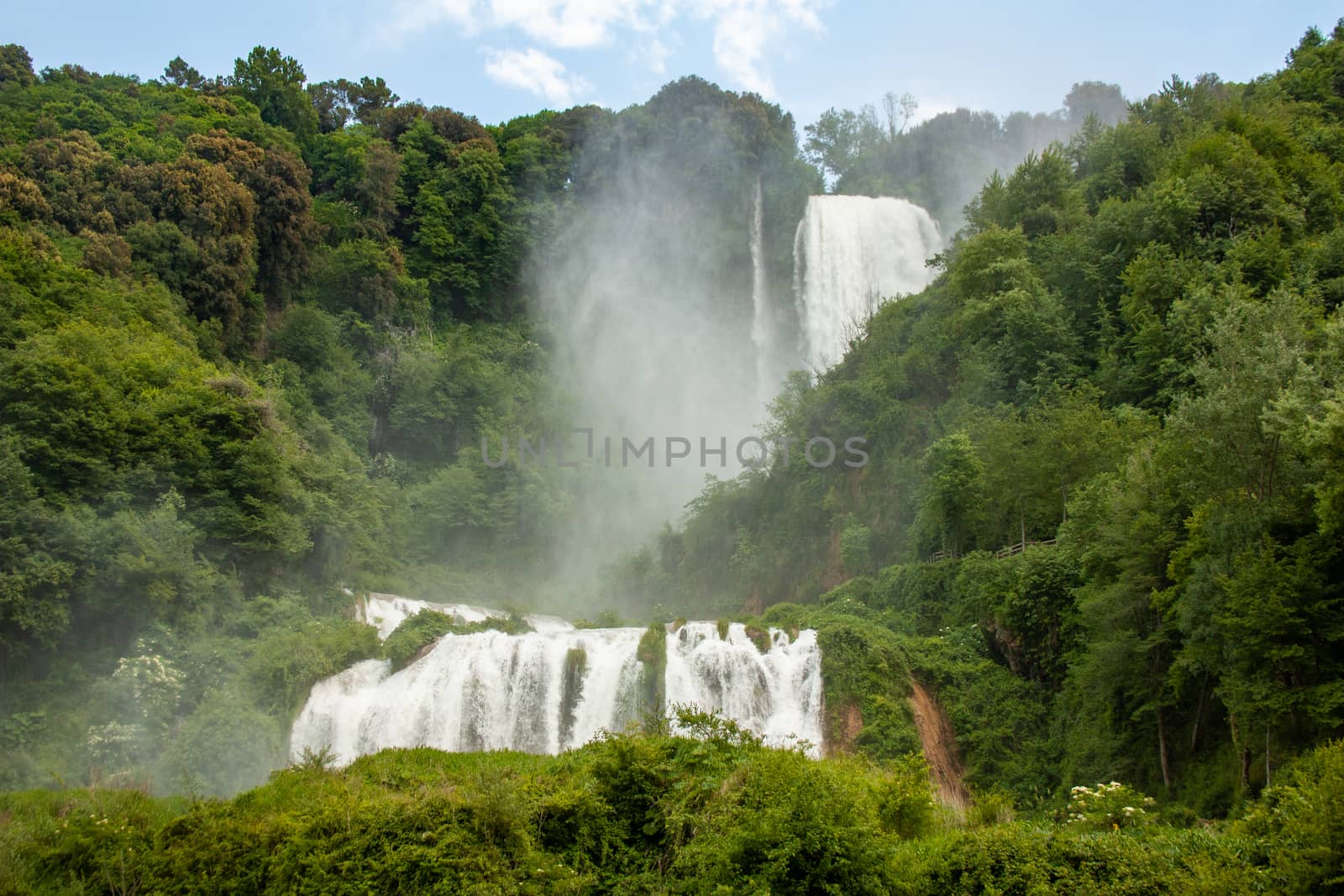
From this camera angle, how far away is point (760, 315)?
70562 mm

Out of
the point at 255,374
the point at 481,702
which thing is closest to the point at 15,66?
the point at 255,374

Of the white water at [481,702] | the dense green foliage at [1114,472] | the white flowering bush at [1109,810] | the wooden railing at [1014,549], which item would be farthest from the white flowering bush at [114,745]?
the wooden railing at [1014,549]

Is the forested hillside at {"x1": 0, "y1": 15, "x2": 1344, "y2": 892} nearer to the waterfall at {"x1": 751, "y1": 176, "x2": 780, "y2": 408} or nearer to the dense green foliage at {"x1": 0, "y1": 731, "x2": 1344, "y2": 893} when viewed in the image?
the dense green foliage at {"x1": 0, "y1": 731, "x2": 1344, "y2": 893}

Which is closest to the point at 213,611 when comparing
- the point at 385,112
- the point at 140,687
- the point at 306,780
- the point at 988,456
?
the point at 140,687

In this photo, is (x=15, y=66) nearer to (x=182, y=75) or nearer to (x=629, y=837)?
(x=182, y=75)

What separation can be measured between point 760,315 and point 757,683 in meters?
42.1

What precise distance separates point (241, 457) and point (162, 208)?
57.8 ft

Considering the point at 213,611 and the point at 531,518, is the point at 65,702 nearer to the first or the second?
the point at 213,611

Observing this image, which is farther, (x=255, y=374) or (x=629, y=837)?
(x=255, y=374)

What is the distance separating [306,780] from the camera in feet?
58.9

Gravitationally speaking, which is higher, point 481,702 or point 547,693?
point 547,693

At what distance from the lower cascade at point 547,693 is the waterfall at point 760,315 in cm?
3681

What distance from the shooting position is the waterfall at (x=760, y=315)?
2712 inches

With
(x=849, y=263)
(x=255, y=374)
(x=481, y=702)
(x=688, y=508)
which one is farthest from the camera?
(x=849, y=263)
